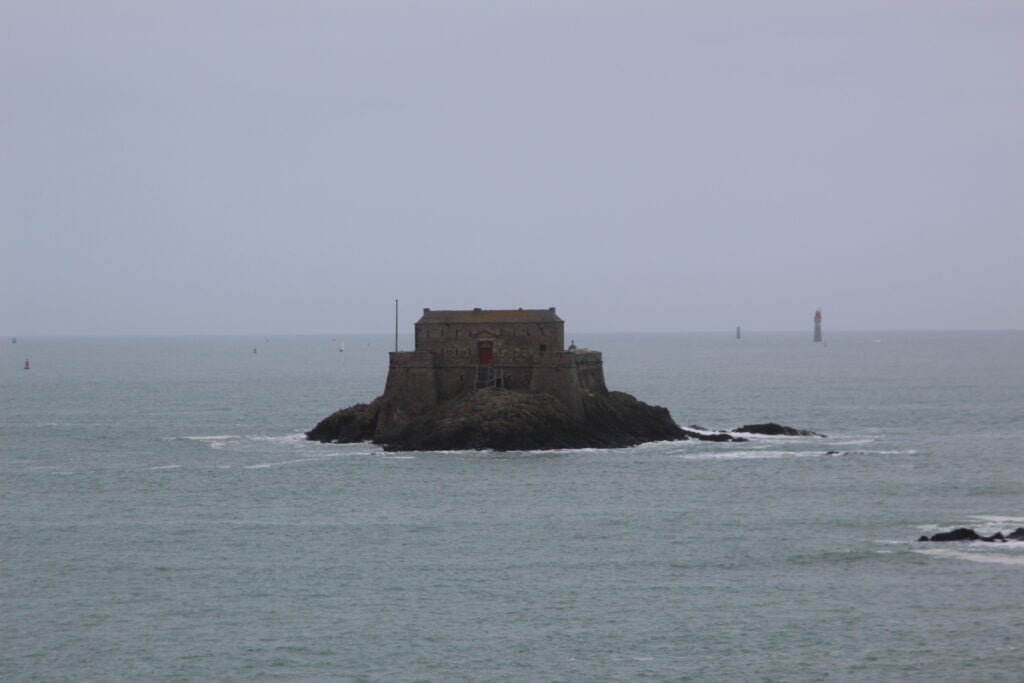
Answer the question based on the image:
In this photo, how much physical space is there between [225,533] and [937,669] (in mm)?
29061

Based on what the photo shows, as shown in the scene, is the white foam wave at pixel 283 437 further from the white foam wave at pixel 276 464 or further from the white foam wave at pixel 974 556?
the white foam wave at pixel 974 556

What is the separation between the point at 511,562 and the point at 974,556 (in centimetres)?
1586

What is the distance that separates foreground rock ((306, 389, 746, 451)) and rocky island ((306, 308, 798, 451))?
0.06 meters

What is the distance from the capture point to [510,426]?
7894cm

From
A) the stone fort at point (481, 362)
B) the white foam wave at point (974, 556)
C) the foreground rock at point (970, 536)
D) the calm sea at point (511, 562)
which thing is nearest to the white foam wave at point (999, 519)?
the calm sea at point (511, 562)

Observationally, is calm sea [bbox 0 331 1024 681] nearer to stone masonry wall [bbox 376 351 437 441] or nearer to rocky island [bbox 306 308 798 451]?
rocky island [bbox 306 308 798 451]

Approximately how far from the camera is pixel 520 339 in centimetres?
8406

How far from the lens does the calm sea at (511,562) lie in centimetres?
3888

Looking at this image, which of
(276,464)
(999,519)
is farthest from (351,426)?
(999,519)

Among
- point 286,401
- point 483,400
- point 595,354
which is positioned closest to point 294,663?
point 483,400

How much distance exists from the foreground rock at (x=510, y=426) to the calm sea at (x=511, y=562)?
1.98 metres

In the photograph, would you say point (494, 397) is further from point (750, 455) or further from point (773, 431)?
point (773, 431)

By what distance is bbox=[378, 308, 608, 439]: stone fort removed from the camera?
82.1 meters

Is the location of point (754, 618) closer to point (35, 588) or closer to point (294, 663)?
point (294, 663)
